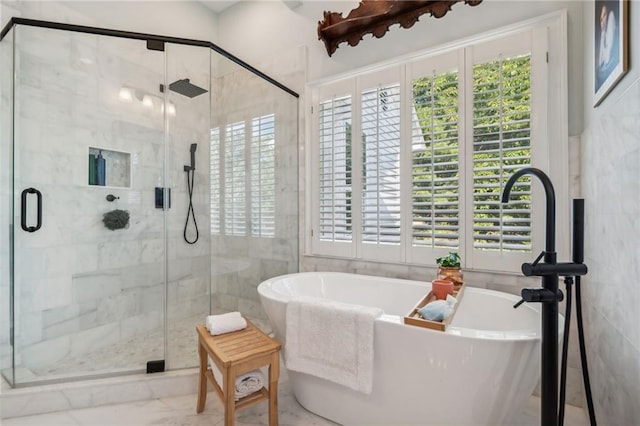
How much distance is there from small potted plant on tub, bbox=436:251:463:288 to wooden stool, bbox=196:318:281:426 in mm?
1046

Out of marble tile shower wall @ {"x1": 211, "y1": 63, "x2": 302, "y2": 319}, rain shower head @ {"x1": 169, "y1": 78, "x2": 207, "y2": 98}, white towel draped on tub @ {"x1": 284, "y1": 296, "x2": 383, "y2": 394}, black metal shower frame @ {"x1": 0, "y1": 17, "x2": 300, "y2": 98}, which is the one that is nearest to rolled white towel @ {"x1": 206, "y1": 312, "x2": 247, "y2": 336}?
white towel draped on tub @ {"x1": 284, "y1": 296, "x2": 383, "y2": 394}

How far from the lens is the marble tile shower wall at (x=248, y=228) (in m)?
2.51

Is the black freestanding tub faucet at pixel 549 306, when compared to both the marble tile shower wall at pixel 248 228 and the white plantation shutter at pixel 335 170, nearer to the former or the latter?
the white plantation shutter at pixel 335 170

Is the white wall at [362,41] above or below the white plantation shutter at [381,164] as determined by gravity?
above

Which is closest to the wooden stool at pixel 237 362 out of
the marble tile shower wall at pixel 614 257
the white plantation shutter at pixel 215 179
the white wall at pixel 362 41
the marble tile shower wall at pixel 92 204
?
the marble tile shower wall at pixel 92 204

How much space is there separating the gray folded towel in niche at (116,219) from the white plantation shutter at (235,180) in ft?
2.60

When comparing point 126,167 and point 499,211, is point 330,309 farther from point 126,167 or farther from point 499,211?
point 126,167

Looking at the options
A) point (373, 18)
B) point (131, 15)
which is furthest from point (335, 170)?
point (131, 15)

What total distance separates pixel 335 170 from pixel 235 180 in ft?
2.75

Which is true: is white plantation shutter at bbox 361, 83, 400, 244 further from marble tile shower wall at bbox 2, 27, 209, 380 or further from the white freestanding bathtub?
marble tile shower wall at bbox 2, 27, 209, 380

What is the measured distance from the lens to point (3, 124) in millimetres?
1976

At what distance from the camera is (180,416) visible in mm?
1720

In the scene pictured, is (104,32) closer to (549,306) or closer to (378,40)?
(378,40)

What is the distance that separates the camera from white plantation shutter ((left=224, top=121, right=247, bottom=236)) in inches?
102
